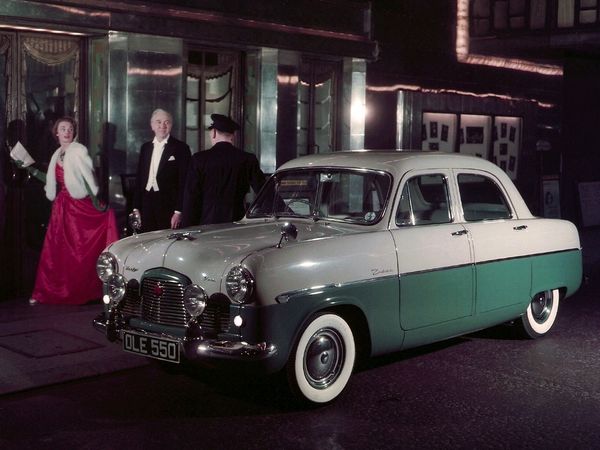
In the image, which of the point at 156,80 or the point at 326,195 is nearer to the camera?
the point at 326,195

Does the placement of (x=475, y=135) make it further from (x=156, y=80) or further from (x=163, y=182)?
(x=163, y=182)

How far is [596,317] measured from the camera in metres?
9.39

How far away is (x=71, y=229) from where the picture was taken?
9.59 meters

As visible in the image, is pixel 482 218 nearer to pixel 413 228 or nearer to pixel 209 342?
pixel 413 228

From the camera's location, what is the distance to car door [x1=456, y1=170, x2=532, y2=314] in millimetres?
7301

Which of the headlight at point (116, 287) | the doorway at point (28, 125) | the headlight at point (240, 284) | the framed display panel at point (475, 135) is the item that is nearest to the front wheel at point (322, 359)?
the headlight at point (240, 284)

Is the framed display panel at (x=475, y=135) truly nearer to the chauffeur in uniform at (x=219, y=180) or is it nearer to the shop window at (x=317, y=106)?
the shop window at (x=317, y=106)

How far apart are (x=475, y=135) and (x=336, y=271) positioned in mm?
10866

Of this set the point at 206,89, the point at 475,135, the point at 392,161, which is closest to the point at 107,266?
the point at 392,161

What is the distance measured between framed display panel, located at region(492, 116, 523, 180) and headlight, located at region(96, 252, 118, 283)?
37.4ft

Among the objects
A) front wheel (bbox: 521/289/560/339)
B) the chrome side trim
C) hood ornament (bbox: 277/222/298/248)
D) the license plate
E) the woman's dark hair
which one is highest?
the woman's dark hair

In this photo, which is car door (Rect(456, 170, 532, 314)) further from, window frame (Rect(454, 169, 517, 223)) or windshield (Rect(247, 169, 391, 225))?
windshield (Rect(247, 169, 391, 225))

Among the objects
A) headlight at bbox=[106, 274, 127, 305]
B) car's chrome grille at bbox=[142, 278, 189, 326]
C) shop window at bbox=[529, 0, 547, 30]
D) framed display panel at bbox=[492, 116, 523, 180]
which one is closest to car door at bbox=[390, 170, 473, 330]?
car's chrome grille at bbox=[142, 278, 189, 326]

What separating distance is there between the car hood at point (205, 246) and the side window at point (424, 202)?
47 centimetres
